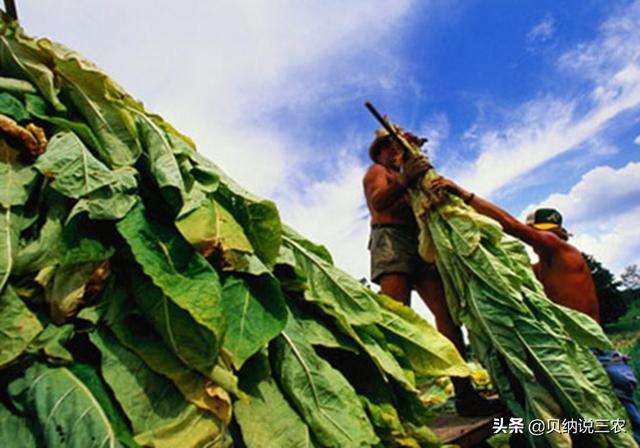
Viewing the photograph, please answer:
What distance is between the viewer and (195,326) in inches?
38.5

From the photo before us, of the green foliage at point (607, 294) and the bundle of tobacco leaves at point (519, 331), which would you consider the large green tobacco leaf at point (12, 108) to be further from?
the green foliage at point (607, 294)

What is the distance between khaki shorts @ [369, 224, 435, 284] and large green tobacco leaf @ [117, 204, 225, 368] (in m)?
2.29

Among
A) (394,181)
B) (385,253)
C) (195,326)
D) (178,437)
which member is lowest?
(178,437)

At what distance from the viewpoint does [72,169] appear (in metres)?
1.08

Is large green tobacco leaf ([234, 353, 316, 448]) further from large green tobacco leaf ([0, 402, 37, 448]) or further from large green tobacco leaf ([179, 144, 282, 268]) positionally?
large green tobacco leaf ([0, 402, 37, 448])

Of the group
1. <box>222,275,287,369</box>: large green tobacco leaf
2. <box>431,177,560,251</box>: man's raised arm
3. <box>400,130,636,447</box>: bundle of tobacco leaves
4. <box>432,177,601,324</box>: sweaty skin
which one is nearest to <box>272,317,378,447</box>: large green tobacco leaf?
<box>222,275,287,369</box>: large green tobacco leaf

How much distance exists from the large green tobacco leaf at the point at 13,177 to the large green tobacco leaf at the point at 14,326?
0.19m

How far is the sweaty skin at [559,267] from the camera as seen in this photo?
3.46 meters

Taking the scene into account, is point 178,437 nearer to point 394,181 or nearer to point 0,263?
point 0,263

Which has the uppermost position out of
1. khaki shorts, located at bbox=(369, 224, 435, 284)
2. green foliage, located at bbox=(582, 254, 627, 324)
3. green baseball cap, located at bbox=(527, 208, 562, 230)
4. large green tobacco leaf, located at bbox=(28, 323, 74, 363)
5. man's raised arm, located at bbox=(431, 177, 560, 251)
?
green foliage, located at bbox=(582, 254, 627, 324)

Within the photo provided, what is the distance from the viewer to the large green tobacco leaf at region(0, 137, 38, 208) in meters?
1.01

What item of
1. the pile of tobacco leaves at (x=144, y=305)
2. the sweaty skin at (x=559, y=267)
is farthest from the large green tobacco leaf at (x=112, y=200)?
the sweaty skin at (x=559, y=267)

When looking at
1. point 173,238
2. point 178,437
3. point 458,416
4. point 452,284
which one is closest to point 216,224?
point 173,238

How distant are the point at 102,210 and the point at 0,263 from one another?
217 millimetres
